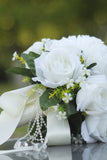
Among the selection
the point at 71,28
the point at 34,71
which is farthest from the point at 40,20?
the point at 34,71

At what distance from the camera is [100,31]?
733 centimetres

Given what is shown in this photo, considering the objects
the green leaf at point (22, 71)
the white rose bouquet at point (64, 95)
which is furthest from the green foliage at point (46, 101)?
the green leaf at point (22, 71)

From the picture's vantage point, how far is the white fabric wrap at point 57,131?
0.99m

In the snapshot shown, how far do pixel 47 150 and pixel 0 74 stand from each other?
6246mm

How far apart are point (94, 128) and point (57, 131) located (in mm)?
121

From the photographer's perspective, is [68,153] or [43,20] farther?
[43,20]

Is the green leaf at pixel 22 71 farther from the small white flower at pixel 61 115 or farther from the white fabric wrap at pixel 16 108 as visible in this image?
the small white flower at pixel 61 115

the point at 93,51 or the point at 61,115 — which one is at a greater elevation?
the point at 93,51

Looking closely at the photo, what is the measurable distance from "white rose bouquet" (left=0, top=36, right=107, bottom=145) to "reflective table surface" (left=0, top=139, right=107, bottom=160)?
5 centimetres

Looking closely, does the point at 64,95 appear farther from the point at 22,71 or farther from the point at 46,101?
the point at 22,71

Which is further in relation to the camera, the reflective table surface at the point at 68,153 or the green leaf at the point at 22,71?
the green leaf at the point at 22,71

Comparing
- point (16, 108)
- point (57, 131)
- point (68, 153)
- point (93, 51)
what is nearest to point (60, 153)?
point (68, 153)

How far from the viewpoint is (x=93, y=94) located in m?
0.95

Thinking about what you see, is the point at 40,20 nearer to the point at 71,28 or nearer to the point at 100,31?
the point at 71,28
